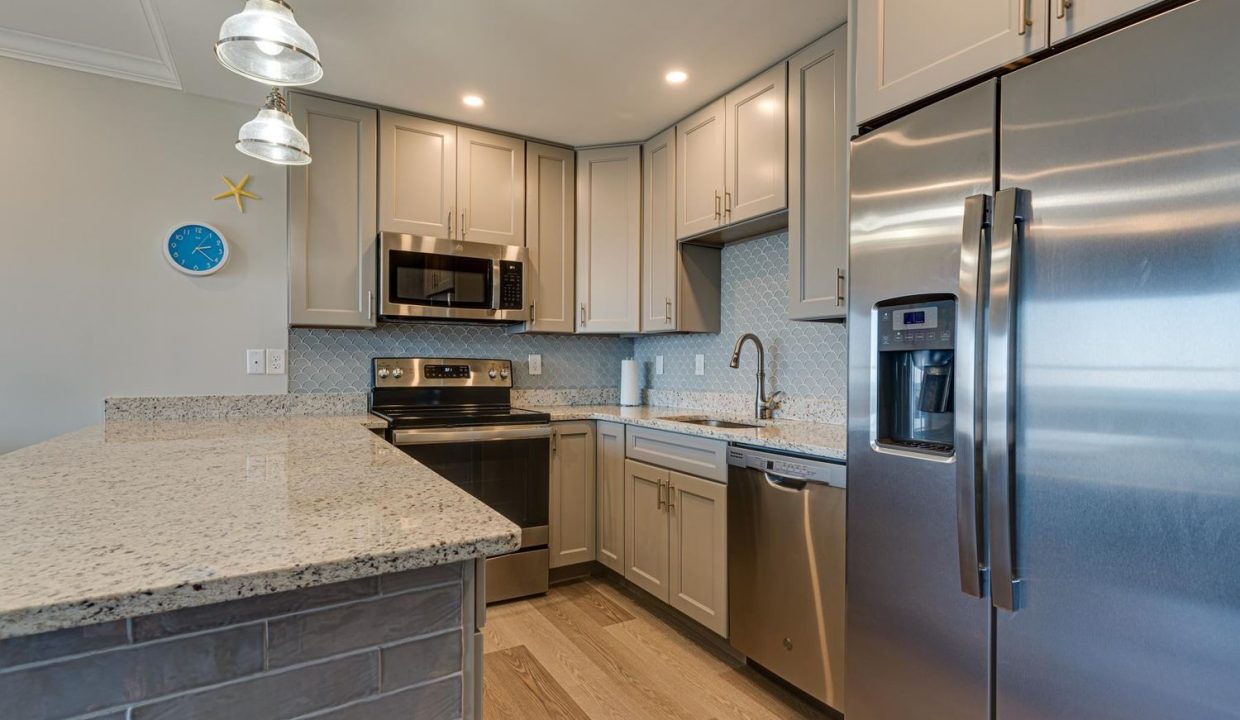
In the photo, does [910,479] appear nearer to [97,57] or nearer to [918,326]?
[918,326]

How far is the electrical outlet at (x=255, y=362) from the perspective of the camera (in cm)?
276

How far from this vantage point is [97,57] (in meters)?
2.41

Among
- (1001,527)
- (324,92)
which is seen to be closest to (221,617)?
(1001,527)

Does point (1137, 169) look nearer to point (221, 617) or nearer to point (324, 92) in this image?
point (221, 617)

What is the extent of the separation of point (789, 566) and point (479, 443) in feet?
4.91

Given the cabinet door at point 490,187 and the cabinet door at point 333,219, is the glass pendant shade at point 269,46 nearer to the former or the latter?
the cabinet door at point 333,219

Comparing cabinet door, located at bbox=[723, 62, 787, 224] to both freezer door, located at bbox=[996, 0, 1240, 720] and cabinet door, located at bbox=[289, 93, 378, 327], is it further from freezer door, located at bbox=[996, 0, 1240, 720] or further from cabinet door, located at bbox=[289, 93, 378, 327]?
cabinet door, located at bbox=[289, 93, 378, 327]

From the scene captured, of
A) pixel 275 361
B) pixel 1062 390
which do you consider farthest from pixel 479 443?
pixel 1062 390

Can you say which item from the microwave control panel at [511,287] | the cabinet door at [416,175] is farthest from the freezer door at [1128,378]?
the cabinet door at [416,175]

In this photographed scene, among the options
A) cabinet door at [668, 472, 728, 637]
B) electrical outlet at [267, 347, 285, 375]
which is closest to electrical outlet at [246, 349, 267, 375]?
electrical outlet at [267, 347, 285, 375]

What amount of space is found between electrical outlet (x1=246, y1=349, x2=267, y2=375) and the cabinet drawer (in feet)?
5.82

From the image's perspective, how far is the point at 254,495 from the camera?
1010mm

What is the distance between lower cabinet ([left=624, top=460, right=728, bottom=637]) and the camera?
224 centimetres

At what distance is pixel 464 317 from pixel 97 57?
1810mm
